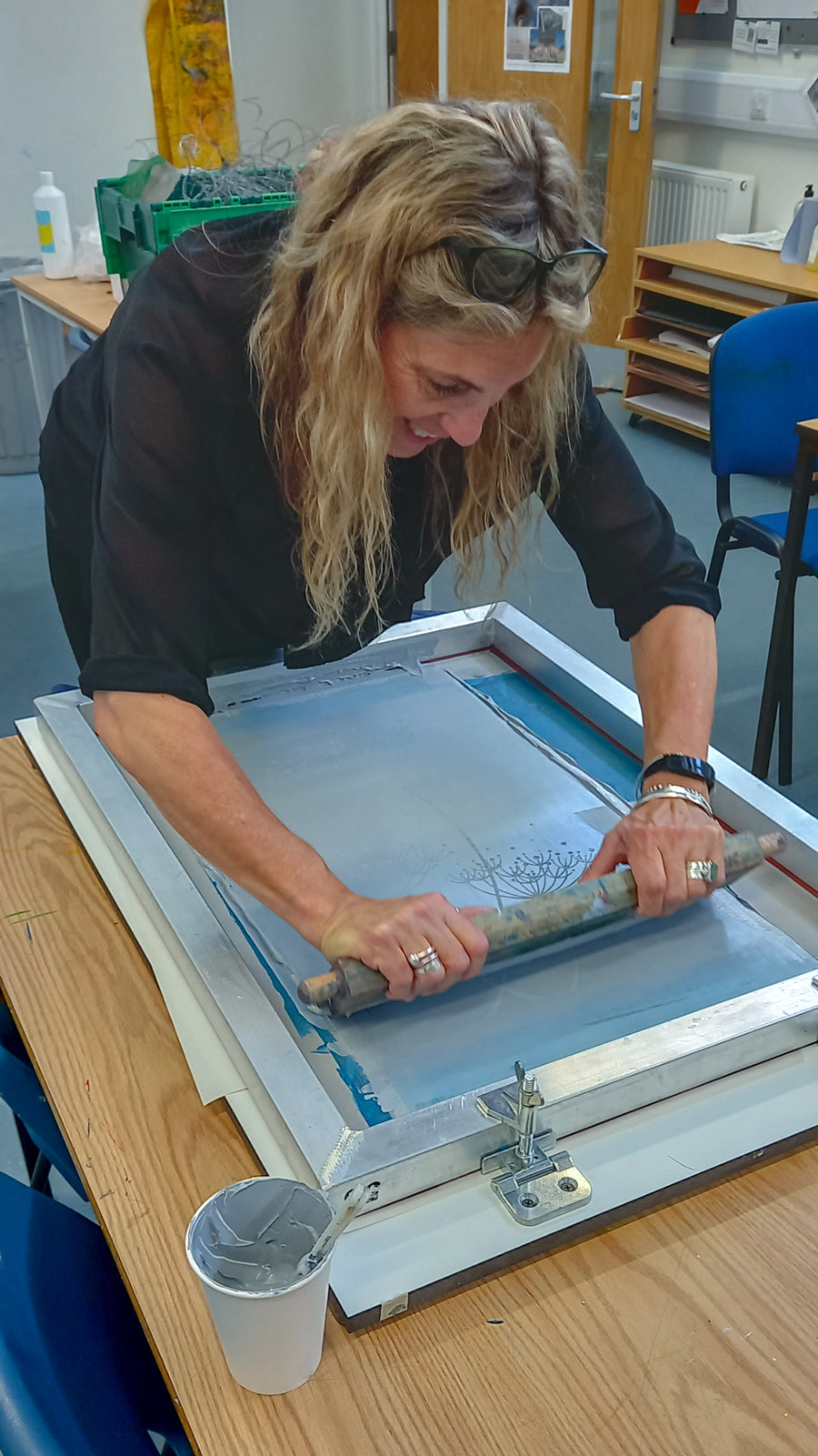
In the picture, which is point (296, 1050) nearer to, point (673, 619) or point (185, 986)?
point (185, 986)

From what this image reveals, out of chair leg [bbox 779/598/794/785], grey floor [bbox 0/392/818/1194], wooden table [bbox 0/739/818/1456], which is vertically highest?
wooden table [bbox 0/739/818/1456]

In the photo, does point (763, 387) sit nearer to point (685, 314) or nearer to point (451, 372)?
point (451, 372)

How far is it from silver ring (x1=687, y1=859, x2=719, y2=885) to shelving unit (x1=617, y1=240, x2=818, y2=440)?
9.85 ft

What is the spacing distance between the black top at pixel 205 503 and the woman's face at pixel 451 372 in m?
0.14

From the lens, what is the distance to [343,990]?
827 mm

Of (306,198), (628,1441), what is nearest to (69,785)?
(306,198)

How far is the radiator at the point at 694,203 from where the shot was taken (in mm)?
4223

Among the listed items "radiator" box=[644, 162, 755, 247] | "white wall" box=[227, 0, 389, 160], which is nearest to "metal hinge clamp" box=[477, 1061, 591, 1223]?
"radiator" box=[644, 162, 755, 247]

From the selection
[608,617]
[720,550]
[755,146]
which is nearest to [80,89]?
[755,146]

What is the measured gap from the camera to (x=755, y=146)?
4.17m

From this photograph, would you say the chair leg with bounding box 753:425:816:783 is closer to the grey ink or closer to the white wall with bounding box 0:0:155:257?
the grey ink

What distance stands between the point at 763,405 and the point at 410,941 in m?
1.86

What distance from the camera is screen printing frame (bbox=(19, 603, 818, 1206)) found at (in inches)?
28.9

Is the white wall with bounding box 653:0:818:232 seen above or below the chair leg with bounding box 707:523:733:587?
above
